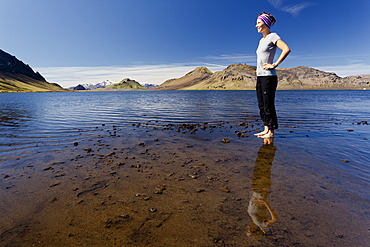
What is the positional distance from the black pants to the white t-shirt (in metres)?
0.27

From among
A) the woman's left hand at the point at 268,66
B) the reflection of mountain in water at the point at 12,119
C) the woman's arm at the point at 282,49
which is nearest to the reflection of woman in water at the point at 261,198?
the woman's left hand at the point at 268,66

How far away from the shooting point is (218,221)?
11.6ft

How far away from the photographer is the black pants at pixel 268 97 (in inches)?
329

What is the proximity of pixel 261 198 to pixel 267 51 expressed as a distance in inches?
262

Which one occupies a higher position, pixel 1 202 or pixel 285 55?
pixel 285 55

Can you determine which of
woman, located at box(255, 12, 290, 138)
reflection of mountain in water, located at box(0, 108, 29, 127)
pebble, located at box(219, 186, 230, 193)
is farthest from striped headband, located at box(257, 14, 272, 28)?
reflection of mountain in water, located at box(0, 108, 29, 127)

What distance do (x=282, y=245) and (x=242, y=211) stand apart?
3.10 feet

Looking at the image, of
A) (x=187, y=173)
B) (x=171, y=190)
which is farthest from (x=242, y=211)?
(x=187, y=173)

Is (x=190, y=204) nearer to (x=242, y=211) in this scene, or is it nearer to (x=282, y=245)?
(x=242, y=211)

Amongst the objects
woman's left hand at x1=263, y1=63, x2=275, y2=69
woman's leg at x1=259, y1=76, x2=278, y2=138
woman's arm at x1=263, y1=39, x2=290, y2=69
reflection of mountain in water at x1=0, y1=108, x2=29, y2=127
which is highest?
woman's arm at x1=263, y1=39, x2=290, y2=69

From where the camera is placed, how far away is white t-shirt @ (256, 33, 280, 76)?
794cm

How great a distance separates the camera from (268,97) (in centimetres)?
849

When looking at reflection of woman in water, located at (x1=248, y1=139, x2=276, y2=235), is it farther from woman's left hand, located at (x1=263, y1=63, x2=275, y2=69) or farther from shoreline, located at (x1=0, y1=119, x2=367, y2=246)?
woman's left hand, located at (x1=263, y1=63, x2=275, y2=69)

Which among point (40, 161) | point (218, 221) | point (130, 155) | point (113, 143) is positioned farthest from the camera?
point (113, 143)
